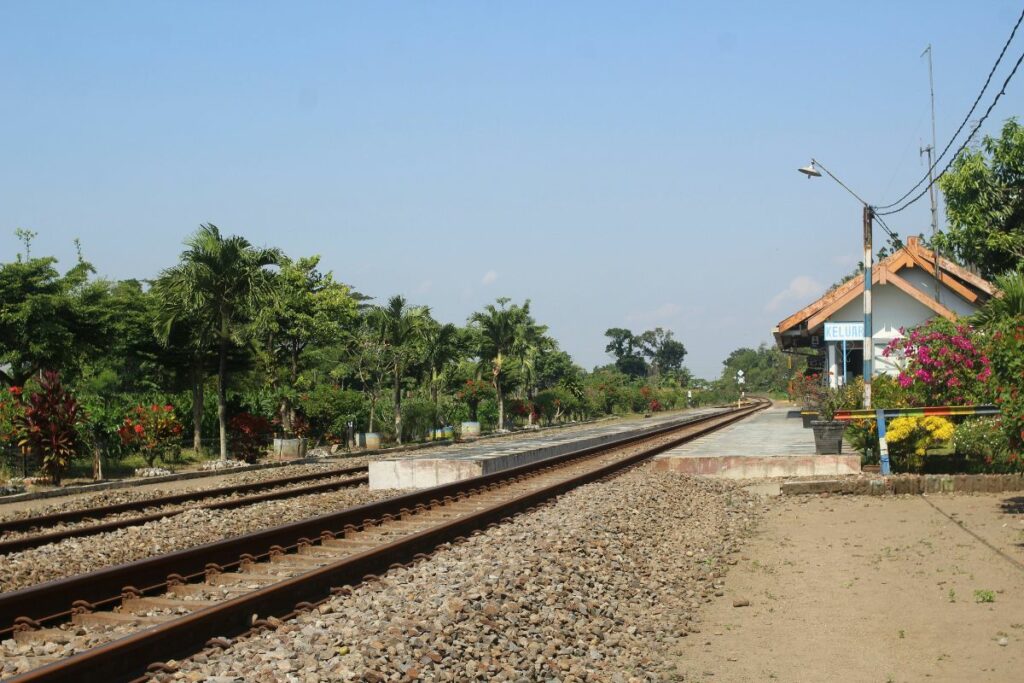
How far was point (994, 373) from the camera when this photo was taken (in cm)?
1245

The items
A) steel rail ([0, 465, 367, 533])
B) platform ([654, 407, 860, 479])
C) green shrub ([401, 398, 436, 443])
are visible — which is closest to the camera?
steel rail ([0, 465, 367, 533])

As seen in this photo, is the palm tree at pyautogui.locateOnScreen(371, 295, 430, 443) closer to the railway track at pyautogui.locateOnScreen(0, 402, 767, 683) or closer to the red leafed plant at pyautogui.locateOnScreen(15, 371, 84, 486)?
the red leafed plant at pyautogui.locateOnScreen(15, 371, 84, 486)

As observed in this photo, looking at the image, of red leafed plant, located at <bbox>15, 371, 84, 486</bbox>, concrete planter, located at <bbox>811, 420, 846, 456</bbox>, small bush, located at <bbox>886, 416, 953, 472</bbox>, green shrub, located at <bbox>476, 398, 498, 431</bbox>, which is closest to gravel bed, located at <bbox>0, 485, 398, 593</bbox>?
red leafed plant, located at <bbox>15, 371, 84, 486</bbox>

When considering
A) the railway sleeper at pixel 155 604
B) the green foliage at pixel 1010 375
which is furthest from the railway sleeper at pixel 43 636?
the green foliage at pixel 1010 375

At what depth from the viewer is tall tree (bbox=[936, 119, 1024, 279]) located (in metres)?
26.6

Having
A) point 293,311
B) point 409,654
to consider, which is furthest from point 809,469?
point 293,311

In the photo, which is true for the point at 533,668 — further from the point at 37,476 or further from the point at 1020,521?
the point at 37,476

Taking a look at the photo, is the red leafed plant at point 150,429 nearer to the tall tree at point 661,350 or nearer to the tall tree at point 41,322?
the tall tree at point 41,322

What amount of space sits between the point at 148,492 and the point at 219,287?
419 inches

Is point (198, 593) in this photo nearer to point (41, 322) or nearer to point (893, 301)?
point (41, 322)

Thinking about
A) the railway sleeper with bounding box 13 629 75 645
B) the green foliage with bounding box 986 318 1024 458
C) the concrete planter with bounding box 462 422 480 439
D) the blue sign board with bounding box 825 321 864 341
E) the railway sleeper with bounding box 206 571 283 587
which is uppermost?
the blue sign board with bounding box 825 321 864 341

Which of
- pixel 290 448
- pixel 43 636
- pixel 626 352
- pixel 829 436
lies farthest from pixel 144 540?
pixel 626 352

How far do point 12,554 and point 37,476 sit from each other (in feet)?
33.1

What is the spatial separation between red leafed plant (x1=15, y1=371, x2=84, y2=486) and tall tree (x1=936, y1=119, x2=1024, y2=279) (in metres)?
22.6
